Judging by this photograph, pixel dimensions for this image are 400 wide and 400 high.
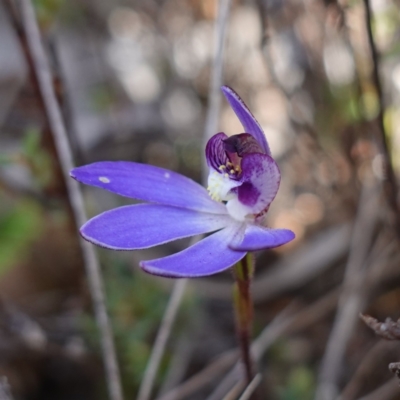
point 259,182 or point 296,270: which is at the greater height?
point 296,270

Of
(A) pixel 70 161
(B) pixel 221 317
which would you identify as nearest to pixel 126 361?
(B) pixel 221 317

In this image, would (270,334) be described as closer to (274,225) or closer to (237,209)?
(274,225)

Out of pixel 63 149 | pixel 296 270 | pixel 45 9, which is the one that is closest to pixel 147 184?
pixel 63 149

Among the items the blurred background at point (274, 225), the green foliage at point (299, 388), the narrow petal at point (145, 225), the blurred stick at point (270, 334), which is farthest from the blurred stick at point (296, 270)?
the narrow petal at point (145, 225)

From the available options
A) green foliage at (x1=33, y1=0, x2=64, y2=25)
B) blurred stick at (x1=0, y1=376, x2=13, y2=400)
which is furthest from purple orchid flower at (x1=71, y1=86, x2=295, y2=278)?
green foliage at (x1=33, y1=0, x2=64, y2=25)

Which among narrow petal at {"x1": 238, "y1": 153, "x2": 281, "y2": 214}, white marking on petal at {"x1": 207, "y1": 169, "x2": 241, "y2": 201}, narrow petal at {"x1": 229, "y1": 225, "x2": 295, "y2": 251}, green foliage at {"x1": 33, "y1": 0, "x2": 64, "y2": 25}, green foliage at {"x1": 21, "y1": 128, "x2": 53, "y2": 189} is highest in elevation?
green foliage at {"x1": 33, "y1": 0, "x2": 64, "y2": 25}

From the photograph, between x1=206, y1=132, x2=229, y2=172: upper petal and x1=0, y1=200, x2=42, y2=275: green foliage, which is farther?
x1=0, y1=200, x2=42, y2=275: green foliage

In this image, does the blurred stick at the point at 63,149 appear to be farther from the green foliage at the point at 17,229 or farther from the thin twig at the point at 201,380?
the green foliage at the point at 17,229

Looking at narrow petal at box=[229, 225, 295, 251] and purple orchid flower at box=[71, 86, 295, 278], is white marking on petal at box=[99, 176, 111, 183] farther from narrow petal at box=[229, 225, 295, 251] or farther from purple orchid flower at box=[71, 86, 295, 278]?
narrow petal at box=[229, 225, 295, 251]
